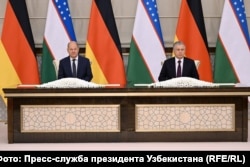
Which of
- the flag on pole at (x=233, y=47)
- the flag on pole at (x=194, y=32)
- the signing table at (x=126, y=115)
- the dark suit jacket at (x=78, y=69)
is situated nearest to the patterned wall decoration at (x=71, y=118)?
the signing table at (x=126, y=115)

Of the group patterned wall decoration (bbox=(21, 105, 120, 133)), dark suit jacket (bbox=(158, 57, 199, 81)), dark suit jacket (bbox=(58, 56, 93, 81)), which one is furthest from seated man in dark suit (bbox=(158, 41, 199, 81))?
patterned wall decoration (bbox=(21, 105, 120, 133))

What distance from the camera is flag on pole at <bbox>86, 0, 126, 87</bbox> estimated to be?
721 centimetres

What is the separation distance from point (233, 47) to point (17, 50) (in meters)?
3.09

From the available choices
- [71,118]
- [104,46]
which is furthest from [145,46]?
[71,118]

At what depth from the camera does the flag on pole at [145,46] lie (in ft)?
23.5

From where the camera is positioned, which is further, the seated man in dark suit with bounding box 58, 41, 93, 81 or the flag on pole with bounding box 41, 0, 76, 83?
the flag on pole with bounding box 41, 0, 76, 83

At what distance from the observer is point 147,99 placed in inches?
208

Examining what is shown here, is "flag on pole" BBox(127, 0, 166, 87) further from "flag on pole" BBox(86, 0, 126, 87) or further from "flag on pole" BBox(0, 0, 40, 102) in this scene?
"flag on pole" BBox(0, 0, 40, 102)

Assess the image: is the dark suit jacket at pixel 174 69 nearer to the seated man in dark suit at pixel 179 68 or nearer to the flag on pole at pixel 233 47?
the seated man in dark suit at pixel 179 68

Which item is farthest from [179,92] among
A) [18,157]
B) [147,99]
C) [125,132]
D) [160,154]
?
[18,157]

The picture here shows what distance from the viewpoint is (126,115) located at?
530cm

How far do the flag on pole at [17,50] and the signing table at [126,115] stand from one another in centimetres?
193

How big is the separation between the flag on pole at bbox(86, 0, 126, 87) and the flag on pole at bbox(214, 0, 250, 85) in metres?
1.40

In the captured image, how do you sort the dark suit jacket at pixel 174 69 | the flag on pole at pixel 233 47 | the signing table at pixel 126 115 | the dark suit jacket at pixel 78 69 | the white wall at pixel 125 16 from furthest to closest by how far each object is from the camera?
the white wall at pixel 125 16 < the flag on pole at pixel 233 47 < the dark suit jacket at pixel 78 69 < the dark suit jacket at pixel 174 69 < the signing table at pixel 126 115
